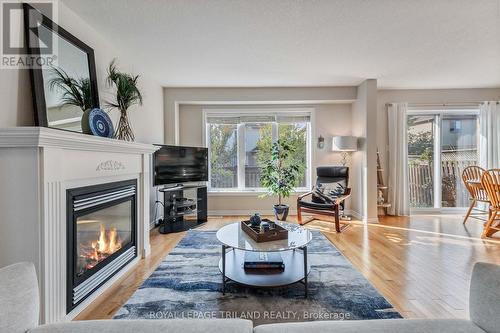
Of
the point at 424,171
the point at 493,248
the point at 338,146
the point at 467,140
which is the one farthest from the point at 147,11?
the point at 467,140

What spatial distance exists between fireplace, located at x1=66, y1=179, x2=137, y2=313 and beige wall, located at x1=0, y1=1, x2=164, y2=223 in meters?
0.70

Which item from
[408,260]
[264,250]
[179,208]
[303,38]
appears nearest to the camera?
[264,250]

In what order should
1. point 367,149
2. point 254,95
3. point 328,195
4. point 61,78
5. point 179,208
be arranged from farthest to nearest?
point 254,95 < point 367,149 < point 328,195 < point 179,208 < point 61,78

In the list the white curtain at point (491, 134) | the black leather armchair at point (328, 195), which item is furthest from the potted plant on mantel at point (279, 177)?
the white curtain at point (491, 134)

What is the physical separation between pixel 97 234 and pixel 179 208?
1748 millimetres

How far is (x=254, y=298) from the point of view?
1.89 metres

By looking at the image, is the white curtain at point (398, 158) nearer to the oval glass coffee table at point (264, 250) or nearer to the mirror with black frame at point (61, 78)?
the oval glass coffee table at point (264, 250)

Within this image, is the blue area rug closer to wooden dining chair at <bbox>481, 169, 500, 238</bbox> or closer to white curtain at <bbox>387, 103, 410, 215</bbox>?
wooden dining chair at <bbox>481, 169, 500, 238</bbox>

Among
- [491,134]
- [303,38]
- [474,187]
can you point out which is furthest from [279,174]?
[491,134]

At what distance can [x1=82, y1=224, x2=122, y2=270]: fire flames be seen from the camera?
6.40 ft

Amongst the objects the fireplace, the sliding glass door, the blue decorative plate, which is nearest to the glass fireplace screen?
the fireplace

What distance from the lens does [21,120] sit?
1.78m

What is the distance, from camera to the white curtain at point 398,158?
462 centimetres

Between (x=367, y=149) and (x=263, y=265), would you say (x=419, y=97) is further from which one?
(x=263, y=265)
